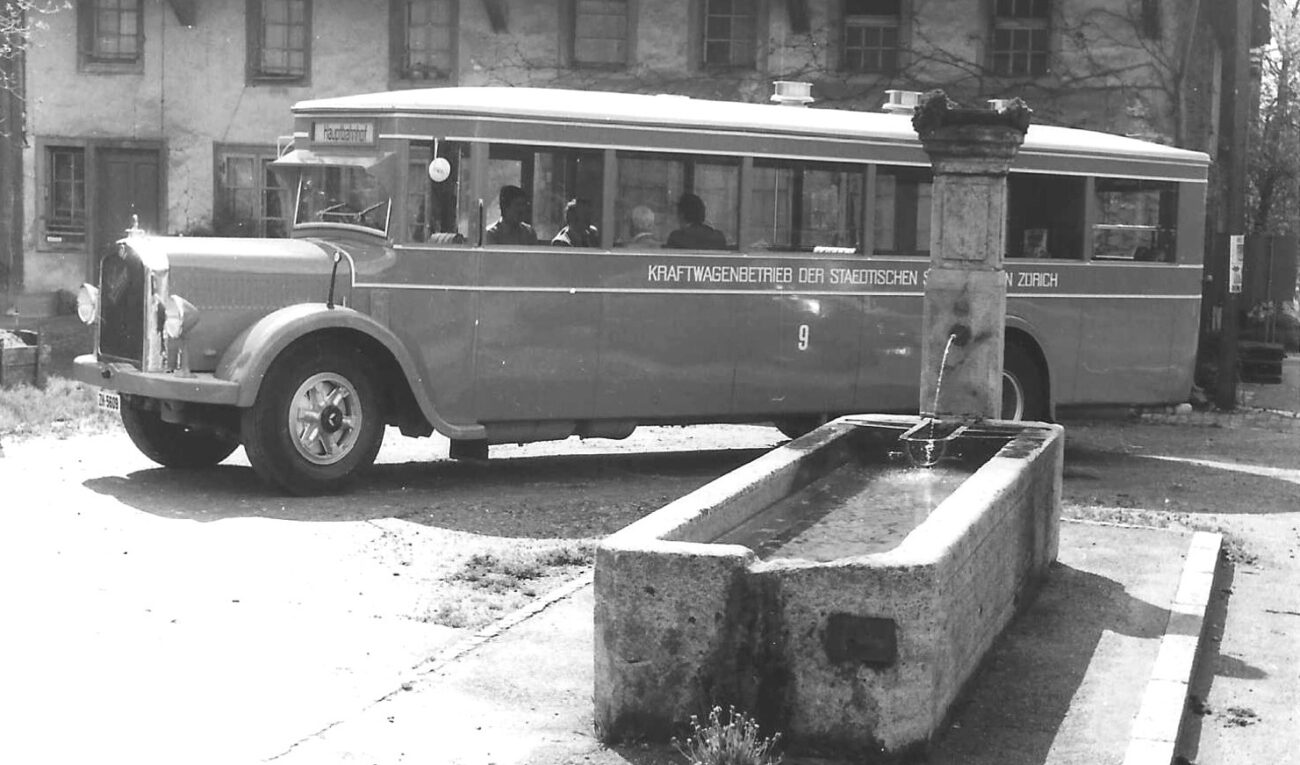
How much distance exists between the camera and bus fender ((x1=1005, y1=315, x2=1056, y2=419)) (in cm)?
1486

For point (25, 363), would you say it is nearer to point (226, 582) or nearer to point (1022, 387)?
point (1022, 387)

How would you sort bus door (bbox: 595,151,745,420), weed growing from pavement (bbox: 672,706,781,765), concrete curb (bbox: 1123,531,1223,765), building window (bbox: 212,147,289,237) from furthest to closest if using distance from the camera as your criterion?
building window (bbox: 212,147,289,237) < bus door (bbox: 595,151,745,420) < concrete curb (bbox: 1123,531,1223,765) < weed growing from pavement (bbox: 672,706,781,765)

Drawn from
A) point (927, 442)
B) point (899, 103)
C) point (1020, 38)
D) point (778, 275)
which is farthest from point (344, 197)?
point (1020, 38)

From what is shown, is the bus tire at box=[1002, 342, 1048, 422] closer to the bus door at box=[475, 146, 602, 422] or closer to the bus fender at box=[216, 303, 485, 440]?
the bus door at box=[475, 146, 602, 422]

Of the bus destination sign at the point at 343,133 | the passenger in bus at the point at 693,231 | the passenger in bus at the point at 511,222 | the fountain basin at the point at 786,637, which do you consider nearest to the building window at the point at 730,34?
the passenger in bus at the point at 693,231

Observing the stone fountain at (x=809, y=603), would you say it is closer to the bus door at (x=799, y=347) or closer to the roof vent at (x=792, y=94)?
the bus door at (x=799, y=347)

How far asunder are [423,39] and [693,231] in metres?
12.4

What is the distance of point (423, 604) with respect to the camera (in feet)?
27.9

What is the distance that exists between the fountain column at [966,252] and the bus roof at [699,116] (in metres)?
3.35

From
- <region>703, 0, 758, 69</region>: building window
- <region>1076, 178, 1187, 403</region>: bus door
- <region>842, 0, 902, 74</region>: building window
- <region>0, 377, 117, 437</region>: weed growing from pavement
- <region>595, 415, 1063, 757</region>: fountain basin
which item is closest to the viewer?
<region>595, 415, 1063, 757</region>: fountain basin

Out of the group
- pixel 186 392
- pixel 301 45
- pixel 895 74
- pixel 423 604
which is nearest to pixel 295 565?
pixel 423 604

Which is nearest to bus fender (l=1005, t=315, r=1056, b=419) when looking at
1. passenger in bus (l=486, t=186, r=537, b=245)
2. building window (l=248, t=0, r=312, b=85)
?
passenger in bus (l=486, t=186, r=537, b=245)

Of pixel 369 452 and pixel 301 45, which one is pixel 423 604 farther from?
pixel 301 45

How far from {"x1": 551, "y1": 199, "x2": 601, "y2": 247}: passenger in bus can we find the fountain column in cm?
323
